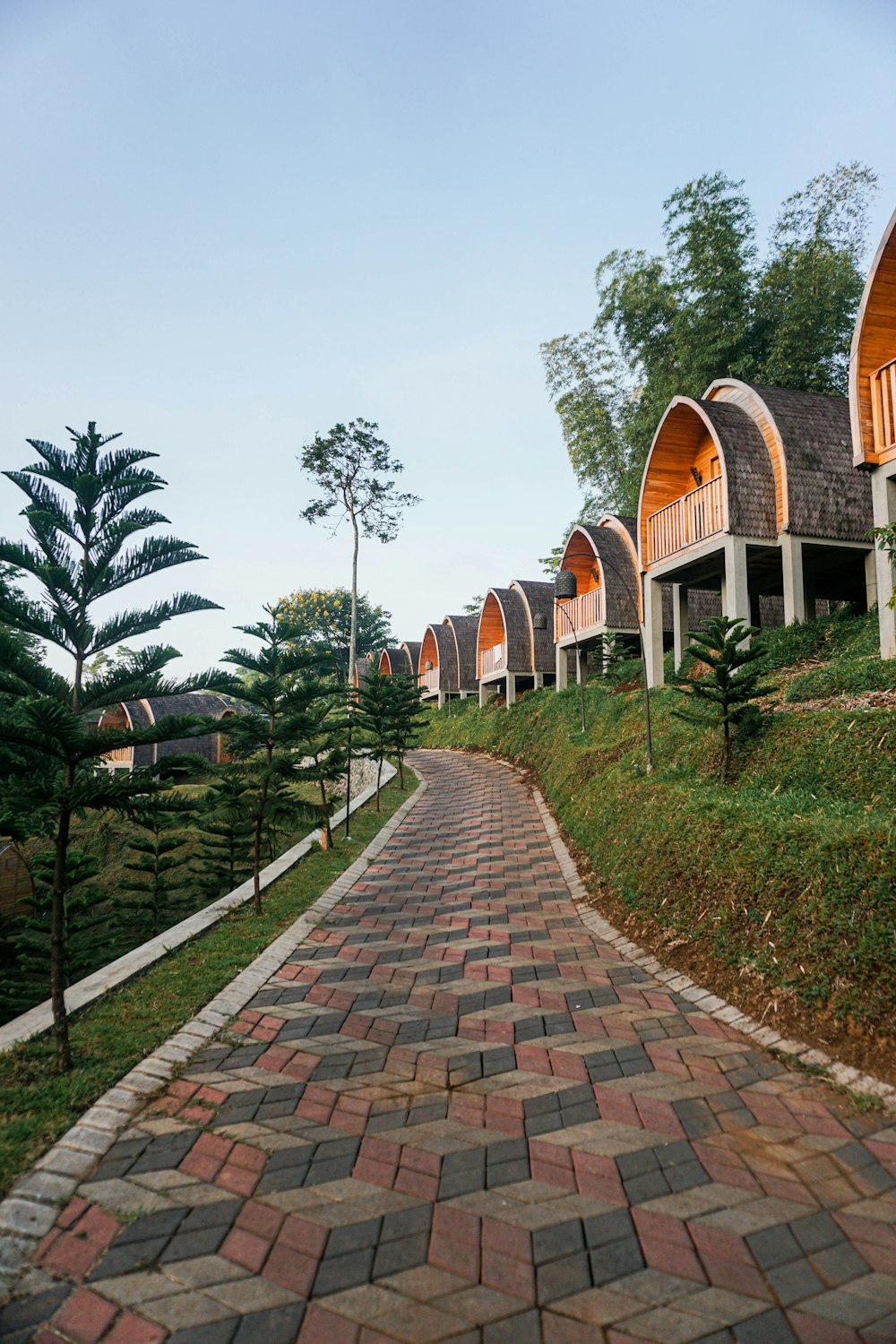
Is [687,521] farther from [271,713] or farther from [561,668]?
[271,713]

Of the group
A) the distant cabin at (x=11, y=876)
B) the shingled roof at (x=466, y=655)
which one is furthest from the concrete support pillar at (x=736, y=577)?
the shingled roof at (x=466, y=655)

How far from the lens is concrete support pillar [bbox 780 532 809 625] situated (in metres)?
11.5

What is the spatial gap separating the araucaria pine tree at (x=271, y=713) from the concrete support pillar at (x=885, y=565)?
6.48 metres

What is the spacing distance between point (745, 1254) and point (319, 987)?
3.20 metres

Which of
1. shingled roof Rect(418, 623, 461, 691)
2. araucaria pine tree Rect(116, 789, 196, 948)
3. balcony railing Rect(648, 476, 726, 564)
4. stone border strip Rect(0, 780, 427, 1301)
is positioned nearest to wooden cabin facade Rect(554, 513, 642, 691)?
balcony railing Rect(648, 476, 726, 564)

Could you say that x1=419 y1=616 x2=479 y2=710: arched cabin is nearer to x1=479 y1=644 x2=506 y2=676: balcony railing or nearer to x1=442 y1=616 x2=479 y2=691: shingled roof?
x1=442 y1=616 x2=479 y2=691: shingled roof

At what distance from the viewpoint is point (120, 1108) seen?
130 inches

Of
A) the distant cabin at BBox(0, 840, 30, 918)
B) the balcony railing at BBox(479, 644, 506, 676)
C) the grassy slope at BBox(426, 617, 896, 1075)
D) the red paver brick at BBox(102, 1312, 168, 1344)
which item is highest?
the balcony railing at BBox(479, 644, 506, 676)

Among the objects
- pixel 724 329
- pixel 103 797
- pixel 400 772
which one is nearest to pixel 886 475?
pixel 103 797

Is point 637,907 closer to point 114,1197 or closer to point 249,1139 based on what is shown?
point 249,1139

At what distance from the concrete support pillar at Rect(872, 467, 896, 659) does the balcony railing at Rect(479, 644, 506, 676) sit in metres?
16.7

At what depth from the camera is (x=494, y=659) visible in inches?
1050

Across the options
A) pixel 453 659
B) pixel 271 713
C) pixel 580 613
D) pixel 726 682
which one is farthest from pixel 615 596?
pixel 453 659

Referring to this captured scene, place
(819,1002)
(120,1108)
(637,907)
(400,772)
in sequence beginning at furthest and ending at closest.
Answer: (400,772), (637,907), (819,1002), (120,1108)
